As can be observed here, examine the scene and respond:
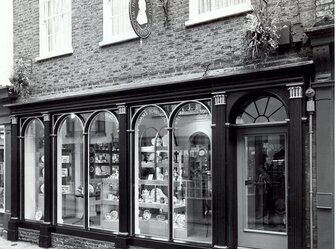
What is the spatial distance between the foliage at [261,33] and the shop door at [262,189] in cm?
135

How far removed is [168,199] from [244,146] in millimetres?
1933

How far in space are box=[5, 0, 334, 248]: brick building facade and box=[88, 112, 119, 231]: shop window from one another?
33 mm

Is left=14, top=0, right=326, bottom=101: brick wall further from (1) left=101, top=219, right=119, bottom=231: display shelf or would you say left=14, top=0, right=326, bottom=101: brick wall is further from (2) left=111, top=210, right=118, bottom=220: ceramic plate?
(1) left=101, top=219, right=119, bottom=231: display shelf

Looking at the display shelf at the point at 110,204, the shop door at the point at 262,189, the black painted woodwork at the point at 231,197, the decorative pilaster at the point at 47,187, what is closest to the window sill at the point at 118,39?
the decorative pilaster at the point at 47,187

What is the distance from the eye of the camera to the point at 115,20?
1062 centimetres

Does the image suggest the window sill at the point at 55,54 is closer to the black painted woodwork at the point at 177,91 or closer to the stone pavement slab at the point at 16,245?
the black painted woodwork at the point at 177,91

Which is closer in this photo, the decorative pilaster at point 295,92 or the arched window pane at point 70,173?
the decorative pilaster at point 295,92

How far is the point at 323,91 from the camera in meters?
7.33

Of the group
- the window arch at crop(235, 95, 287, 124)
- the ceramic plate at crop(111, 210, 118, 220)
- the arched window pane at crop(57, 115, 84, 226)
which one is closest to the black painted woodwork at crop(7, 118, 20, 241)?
the arched window pane at crop(57, 115, 84, 226)

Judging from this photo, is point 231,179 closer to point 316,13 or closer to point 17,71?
point 316,13

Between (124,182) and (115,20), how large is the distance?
361 cm

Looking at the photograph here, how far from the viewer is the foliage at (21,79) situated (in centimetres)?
1216

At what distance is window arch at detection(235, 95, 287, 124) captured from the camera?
8102mm

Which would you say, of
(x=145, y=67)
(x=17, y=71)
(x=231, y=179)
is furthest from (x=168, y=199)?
(x=17, y=71)
